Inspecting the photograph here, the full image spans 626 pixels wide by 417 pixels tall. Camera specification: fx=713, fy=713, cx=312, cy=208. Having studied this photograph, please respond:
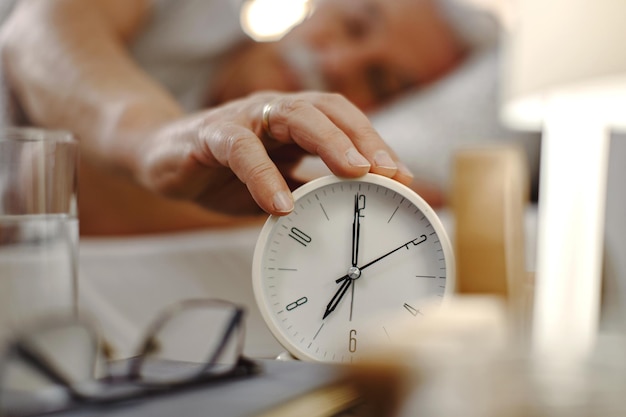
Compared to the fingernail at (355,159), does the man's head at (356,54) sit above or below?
above

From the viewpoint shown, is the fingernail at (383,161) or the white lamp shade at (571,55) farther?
the white lamp shade at (571,55)

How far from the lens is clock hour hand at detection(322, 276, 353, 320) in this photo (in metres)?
0.41

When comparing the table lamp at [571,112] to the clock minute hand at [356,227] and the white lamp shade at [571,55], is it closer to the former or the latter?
the white lamp shade at [571,55]

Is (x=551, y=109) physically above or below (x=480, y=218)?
above

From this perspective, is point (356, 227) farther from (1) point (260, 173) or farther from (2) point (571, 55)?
(2) point (571, 55)

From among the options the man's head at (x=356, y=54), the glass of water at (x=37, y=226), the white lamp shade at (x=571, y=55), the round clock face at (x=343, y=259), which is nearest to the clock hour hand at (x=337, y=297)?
the round clock face at (x=343, y=259)

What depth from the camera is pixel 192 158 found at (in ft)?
1.64

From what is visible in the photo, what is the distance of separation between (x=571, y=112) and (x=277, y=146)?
0.58m

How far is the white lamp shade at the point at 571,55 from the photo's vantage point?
0.67m

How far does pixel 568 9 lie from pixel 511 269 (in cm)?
27

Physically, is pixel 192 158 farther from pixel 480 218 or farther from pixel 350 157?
pixel 480 218

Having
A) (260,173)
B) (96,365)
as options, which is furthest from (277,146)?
(96,365)

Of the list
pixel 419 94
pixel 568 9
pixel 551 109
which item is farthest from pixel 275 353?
pixel 419 94

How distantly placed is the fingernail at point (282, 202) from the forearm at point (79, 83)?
0.25 meters
